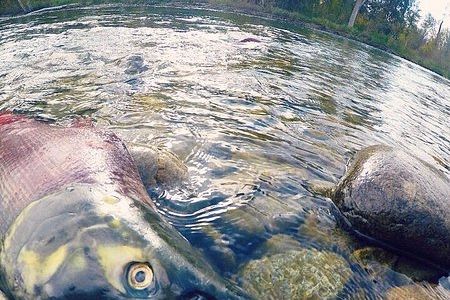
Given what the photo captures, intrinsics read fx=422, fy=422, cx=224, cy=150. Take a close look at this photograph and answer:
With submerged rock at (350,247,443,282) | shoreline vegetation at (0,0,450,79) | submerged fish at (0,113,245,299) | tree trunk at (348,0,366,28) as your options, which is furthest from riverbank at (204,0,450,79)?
submerged fish at (0,113,245,299)

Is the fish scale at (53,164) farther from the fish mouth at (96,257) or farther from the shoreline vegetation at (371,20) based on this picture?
the shoreline vegetation at (371,20)

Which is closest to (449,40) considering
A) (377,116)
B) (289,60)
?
(289,60)

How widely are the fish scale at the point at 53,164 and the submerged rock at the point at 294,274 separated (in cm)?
104

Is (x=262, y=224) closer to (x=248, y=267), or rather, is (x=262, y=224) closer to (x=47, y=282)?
(x=248, y=267)

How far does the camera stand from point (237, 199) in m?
3.83

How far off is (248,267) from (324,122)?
4.24 meters

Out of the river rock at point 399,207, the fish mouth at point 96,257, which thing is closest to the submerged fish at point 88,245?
the fish mouth at point 96,257

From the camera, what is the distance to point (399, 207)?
151 inches

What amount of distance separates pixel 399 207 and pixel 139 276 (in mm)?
2828

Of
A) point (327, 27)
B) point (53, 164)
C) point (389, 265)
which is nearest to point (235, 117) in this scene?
point (389, 265)

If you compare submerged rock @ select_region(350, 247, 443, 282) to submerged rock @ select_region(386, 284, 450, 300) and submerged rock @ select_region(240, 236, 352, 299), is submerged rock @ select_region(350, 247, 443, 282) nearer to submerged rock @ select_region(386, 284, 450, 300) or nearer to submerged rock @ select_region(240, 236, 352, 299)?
submerged rock @ select_region(386, 284, 450, 300)

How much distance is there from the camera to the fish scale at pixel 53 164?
2240 mm

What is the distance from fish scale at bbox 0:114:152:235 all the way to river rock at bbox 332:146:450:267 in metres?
2.20

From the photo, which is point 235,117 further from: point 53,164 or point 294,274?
point 53,164
